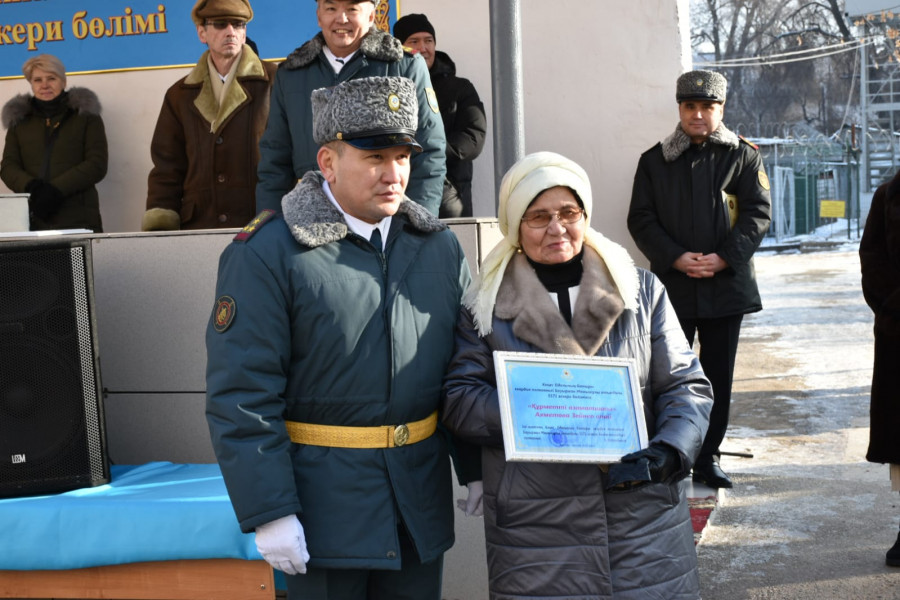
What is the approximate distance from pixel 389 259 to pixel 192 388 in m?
2.19

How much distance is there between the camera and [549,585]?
2705 mm

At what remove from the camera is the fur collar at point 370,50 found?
14.9 feet

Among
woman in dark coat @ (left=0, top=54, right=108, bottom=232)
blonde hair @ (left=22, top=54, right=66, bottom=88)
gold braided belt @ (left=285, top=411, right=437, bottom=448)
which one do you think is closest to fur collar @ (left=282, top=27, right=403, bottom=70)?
gold braided belt @ (left=285, top=411, right=437, bottom=448)

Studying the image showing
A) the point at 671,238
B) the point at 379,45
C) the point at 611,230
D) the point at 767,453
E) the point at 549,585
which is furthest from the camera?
the point at 767,453

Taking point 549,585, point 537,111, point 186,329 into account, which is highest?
point 537,111

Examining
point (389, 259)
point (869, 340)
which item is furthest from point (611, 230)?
point (869, 340)

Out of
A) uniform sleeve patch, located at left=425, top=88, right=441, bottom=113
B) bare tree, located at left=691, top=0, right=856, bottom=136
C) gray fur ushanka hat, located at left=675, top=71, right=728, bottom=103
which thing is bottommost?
uniform sleeve patch, located at left=425, top=88, right=441, bottom=113

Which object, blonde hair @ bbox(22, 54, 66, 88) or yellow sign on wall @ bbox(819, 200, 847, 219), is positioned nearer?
blonde hair @ bbox(22, 54, 66, 88)

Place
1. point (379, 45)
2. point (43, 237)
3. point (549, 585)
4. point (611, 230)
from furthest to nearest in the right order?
point (611, 230), point (379, 45), point (43, 237), point (549, 585)

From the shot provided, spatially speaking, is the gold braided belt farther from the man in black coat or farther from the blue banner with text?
the blue banner with text

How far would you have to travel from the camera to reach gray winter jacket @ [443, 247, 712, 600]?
106 inches

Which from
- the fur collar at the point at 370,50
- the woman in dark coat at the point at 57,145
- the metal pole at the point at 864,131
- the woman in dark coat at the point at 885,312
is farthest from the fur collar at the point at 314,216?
the metal pole at the point at 864,131

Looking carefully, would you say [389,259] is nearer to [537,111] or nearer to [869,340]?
[537,111]

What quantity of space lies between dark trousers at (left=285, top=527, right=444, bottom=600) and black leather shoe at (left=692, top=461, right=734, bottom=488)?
3407 mm
